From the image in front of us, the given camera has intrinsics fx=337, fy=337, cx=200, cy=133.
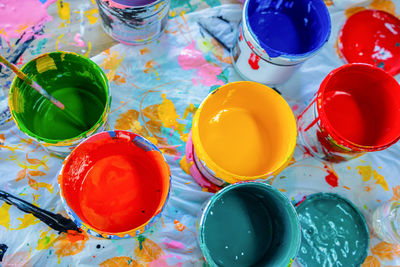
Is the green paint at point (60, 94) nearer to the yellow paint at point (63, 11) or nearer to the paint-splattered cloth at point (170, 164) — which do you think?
the paint-splattered cloth at point (170, 164)

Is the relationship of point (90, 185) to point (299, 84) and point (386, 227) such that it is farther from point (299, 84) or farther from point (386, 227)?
point (386, 227)

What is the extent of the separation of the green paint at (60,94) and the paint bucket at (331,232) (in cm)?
68

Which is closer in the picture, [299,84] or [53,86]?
[53,86]

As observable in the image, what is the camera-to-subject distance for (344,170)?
1.09 m

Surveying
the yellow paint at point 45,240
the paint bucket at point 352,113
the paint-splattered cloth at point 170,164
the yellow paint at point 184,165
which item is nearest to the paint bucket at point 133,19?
the paint-splattered cloth at point 170,164

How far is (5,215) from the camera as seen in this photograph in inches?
37.0

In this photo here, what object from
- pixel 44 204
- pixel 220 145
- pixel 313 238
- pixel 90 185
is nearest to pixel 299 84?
pixel 220 145

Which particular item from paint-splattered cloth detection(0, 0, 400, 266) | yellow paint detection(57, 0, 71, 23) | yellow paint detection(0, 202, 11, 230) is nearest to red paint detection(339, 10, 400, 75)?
paint-splattered cloth detection(0, 0, 400, 266)

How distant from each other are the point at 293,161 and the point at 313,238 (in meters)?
0.24

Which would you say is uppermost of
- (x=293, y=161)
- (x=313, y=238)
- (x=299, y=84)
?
(x=299, y=84)

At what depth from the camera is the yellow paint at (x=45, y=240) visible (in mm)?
932

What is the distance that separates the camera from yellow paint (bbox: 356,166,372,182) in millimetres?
1085

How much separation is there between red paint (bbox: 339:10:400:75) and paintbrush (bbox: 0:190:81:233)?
1.06 metres

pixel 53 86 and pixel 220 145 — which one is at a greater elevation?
pixel 53 86
